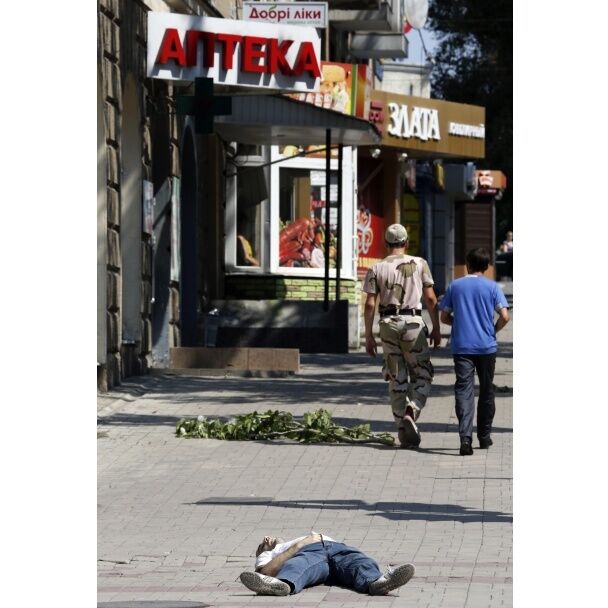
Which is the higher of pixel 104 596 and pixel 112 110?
pixel 112 110

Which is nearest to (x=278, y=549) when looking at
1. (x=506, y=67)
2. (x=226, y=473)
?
(x=226, y=473)

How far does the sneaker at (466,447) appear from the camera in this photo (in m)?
13.1

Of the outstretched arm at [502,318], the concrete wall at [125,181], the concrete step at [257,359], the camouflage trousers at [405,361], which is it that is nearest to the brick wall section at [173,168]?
the concrete wall at [125,181]

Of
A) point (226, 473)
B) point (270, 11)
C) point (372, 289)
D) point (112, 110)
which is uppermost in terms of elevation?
point (270, 11)

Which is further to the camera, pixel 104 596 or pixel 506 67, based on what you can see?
pixel 506 67

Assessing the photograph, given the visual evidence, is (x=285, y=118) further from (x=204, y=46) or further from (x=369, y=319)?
(x=369, y=319)

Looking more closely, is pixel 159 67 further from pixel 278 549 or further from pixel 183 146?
pixel 278 549

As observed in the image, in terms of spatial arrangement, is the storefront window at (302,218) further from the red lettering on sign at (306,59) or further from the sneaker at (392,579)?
the sneaker at (392,579)

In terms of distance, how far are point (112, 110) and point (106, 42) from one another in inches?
28.4

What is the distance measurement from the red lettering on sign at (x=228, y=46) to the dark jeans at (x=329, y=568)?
12573 millimetres

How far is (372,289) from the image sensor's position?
13688mm

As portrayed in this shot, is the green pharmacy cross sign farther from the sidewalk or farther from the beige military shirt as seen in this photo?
the beige military shirt

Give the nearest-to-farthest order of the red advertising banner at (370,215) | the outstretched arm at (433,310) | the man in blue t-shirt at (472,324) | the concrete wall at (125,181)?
1. the man in blue t-shirt at (472,324)
2. the outstretched arm at (433,310)
3. the concrete wall at (125,181)
4. the red advertising banner at (370,215)

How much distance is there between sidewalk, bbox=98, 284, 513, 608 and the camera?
26.1 ft
